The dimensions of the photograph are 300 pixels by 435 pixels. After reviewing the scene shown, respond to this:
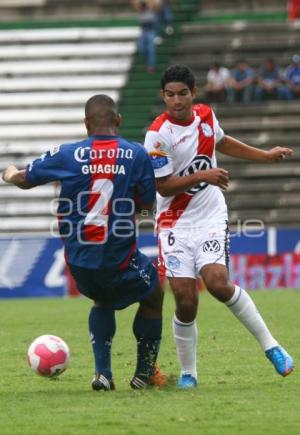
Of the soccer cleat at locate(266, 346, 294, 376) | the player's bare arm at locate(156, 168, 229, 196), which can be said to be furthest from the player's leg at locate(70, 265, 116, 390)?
the soccer cleat at locate(266, 346, 294, 376)

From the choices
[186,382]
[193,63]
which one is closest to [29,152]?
[193,63]

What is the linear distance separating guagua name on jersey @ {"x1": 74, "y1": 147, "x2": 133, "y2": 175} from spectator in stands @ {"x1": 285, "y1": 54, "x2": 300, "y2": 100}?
19.1 m

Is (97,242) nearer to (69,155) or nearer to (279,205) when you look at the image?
(69,155)

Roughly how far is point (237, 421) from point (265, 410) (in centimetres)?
45

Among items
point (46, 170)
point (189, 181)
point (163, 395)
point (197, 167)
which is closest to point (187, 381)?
point (163, 395)

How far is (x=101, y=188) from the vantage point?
27.6 ft

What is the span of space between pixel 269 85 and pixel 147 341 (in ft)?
64.7

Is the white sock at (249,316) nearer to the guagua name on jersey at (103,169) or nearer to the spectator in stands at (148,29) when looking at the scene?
the guagua name on jersey at (103,169)

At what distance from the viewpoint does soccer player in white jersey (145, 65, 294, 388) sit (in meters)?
8.77

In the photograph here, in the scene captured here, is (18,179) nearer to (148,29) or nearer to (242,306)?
(242,306)

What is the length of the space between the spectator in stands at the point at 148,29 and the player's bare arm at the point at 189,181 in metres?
20.9

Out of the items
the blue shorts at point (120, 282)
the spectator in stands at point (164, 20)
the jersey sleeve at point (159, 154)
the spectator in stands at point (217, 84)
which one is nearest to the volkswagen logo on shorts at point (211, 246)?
the blue shorts at point (120, 282)

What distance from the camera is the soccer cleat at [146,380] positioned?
28.8 feet

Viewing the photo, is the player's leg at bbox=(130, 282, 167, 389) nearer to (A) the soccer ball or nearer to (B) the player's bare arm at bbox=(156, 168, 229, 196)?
(A) the soccer ball
